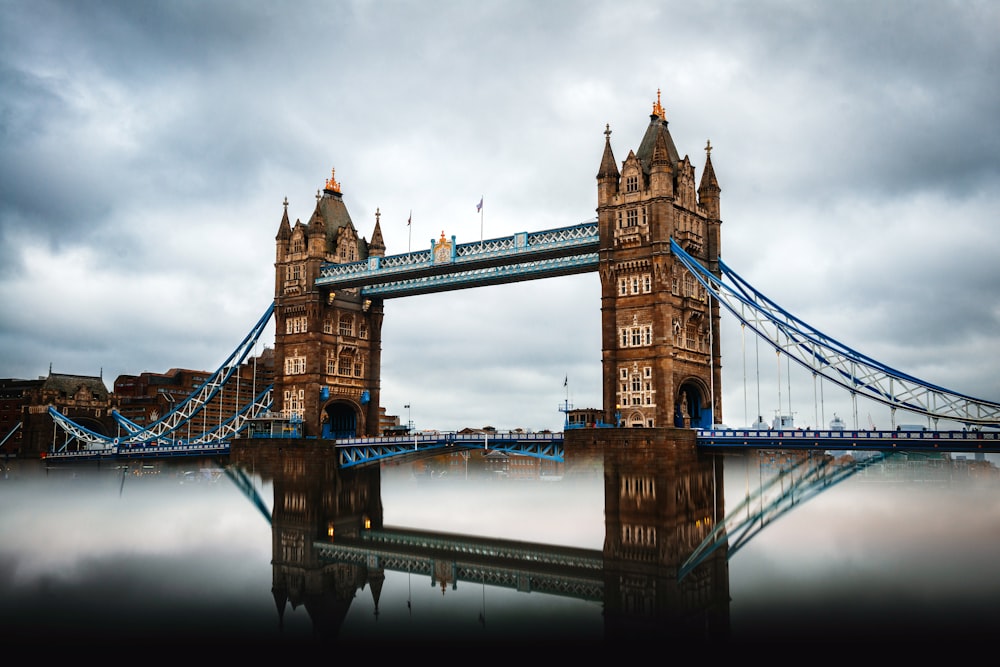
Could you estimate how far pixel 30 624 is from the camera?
18844 millimetres

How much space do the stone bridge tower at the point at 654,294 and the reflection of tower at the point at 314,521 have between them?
80.1 feet

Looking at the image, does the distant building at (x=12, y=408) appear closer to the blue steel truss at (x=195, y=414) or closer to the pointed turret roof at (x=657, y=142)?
the blue steel truss at (x=195, y=414)

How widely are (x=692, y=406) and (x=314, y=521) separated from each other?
46.6 metres

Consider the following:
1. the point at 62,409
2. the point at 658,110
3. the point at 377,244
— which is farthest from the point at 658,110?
the point at 62,409

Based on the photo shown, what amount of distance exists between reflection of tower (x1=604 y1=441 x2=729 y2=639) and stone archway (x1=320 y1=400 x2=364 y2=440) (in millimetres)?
45085

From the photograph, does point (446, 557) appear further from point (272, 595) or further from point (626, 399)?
point (626, 399)

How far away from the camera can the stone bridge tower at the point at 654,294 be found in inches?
2837

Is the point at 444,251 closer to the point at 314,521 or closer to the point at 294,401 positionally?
the point at 294,401

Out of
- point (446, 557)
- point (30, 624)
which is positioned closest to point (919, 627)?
point (446, 557)

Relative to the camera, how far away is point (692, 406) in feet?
261

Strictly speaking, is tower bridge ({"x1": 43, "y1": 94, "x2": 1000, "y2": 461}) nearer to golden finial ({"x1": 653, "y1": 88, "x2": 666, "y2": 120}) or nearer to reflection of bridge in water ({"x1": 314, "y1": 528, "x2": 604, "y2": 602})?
golden finial ({"x1": 653, "y1": 88, "x2": 666, "y2": 120})

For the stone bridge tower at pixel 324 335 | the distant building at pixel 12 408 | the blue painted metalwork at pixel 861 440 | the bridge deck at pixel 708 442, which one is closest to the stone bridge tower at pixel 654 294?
the bridge deck at pixel 708 442

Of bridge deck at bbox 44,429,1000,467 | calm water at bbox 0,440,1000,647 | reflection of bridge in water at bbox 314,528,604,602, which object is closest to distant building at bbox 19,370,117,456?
bridge deck at bbox 44,429,1000,467

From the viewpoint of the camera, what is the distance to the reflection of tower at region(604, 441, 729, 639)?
1925 cm
